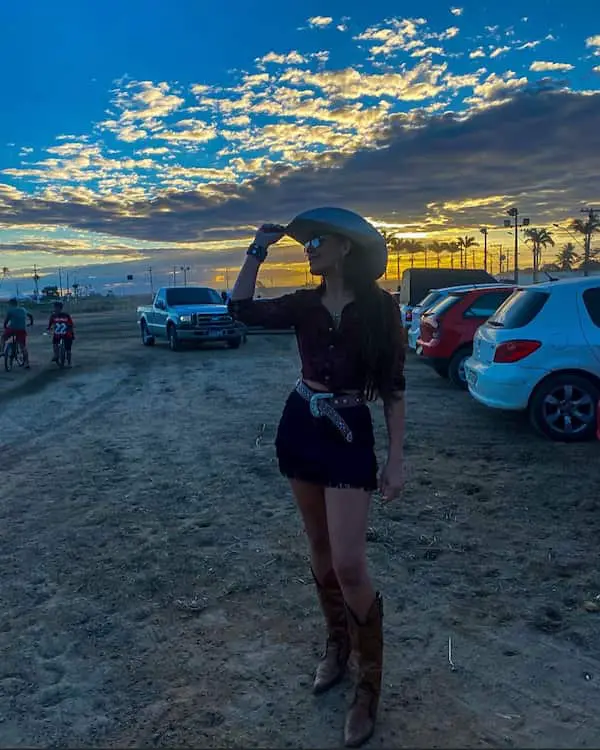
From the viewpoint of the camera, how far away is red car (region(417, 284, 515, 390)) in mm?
11234

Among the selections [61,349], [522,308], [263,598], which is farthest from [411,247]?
[263,598]

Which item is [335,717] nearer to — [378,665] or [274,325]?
[378,665]

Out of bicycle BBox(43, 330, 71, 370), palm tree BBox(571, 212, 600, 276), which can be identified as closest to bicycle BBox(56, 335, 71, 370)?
bicycle BBox(43, 330, 71, 370)

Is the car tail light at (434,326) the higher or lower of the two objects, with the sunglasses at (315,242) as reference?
lower

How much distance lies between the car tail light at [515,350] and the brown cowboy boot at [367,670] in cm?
518

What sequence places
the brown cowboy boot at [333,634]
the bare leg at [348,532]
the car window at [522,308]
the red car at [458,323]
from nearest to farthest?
the bare leg at [348,532]
the brown cowboy boot at [333,634]
the car window at [522,308]
the red car at [458,323]

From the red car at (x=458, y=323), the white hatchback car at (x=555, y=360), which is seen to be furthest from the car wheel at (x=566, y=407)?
the red car at (x=458, y=323)

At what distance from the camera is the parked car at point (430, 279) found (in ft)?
75.9

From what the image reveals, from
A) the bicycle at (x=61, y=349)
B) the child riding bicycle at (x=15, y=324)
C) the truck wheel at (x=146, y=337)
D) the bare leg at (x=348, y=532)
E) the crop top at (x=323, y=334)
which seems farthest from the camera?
the truck wheel at (x=146, y=337)

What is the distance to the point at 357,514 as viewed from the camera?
2695 mm

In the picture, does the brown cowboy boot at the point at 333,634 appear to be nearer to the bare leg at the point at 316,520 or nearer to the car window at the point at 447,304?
the bare leg at the point at 316,520

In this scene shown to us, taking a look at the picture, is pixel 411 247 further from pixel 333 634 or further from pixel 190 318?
pixel 333 634

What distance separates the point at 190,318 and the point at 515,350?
1402cm

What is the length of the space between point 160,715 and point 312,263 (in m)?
1.94
